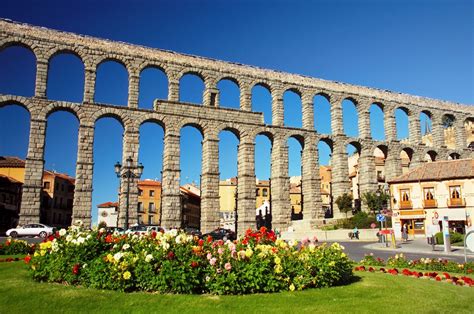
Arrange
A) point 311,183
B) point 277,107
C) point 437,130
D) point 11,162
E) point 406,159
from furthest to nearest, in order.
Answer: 1. point 406,159
2. point 437,130
3. point 11,162
4. point 277,107
5. point 311,183

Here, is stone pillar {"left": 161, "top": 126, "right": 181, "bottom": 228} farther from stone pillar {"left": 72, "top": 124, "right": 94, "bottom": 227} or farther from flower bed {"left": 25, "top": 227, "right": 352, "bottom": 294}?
flower bed {"left": 25, "top": 227, "right": 352, "bottom": 294}

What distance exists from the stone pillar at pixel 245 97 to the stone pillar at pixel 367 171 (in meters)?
16.6

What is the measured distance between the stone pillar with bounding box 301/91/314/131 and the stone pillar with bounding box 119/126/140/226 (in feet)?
69.0

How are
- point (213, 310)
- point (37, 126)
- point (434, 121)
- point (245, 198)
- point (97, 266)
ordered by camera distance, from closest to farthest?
point (213, 310), point (97, 266), point (37, 126), point (245, 198), point (434, 121)

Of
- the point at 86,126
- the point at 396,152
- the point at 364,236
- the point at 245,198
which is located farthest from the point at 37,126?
the point at 396,152

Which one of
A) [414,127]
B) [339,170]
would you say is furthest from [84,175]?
[414,127]

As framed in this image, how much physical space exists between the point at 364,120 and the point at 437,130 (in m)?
14.1

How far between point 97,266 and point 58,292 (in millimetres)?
1071

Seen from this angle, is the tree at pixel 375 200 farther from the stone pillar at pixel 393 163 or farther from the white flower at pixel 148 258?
the white flower at pixel 148 258

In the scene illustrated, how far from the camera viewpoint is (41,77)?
38.1 m

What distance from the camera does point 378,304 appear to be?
8.73 m

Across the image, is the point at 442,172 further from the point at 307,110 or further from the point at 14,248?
the point at 14,248

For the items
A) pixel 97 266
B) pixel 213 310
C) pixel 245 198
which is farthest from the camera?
pixel 245 198

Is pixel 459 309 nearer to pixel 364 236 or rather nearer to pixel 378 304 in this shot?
pixel 378 304
